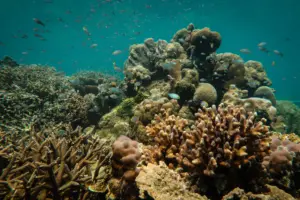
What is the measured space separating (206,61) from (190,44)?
5.52ft

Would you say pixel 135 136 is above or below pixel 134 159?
above

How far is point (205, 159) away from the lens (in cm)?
302

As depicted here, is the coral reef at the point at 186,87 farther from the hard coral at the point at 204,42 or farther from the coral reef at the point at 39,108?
the coral reef at the point at 39,108

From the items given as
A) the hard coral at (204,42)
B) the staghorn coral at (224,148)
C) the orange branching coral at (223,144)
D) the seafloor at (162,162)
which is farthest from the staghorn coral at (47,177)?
the hard coral at (204,42)

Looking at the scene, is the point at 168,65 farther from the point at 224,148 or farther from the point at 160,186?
the point at 160,186

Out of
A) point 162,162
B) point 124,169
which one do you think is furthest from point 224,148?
point 124,169

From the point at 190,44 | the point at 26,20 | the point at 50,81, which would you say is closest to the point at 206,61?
the point at 190,44

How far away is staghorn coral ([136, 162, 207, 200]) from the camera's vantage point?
2561 mm

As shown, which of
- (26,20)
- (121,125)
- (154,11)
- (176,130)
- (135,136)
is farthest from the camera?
(26,20)

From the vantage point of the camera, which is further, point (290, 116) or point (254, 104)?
point (290, 116)

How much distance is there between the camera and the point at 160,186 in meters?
2.69

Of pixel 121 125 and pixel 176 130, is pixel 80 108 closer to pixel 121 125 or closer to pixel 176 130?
pixel 121 125

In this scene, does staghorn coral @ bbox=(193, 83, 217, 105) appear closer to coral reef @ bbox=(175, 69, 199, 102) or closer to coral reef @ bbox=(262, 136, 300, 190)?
coral reef @ bbox=(175, 69, 199, 102)

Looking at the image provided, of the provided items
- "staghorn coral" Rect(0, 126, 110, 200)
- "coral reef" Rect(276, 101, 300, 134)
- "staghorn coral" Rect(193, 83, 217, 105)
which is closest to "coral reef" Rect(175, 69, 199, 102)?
"staghorn coral" Rect(193, 83, 217, 105)
